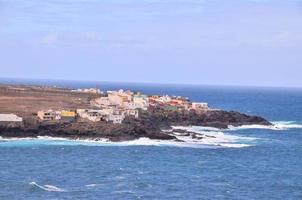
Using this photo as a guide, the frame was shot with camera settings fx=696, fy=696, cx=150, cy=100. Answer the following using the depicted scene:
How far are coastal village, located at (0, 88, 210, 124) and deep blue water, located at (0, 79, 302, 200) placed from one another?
13194mm

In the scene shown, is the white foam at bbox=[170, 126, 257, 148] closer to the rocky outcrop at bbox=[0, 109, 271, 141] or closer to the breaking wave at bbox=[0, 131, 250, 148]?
the breaking wave at bbox=[0, 131, 250, 148]

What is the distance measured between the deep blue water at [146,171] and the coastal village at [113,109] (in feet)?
43.3

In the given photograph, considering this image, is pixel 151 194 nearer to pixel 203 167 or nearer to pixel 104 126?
pixel 203 167

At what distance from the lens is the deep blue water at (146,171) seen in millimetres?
67312

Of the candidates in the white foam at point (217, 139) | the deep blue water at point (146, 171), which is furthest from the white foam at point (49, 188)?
the white foam at point (217, 139)

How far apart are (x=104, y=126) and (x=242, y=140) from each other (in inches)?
921

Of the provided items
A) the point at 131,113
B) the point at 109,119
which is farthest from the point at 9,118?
the point at 131,113

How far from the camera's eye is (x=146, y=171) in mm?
80625

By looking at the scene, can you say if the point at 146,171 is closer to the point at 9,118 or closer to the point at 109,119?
the point at 9,118

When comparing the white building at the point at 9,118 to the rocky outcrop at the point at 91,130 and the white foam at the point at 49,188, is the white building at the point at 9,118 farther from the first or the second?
the white foam at the point at 49,188

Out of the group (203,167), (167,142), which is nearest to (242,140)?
(167,142)

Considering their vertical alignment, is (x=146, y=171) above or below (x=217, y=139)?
below

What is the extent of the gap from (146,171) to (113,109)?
52.1m

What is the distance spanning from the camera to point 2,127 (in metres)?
109
